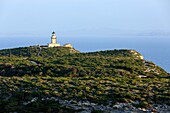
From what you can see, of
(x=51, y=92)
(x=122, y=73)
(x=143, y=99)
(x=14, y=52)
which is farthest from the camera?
(x=14, y=52)

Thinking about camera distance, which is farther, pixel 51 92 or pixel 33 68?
pixel 33 68

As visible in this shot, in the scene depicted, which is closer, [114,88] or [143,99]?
[143,99]

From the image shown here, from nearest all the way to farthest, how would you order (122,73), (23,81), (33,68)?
(23,81) < (122,73) < (33,68)

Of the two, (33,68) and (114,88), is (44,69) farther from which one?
(114,88)

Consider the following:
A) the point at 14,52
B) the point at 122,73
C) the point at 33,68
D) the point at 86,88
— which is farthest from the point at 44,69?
the point at 14,52

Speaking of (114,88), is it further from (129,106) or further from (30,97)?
(30,97)

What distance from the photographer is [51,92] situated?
26641 mm

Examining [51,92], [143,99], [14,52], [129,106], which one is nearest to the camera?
[129,106]

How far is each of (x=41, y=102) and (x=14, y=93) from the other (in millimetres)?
3963

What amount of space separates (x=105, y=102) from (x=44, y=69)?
2116 cm

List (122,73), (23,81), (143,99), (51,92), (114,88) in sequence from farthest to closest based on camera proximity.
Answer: (122,73), (23,81), (114,88), (51,92), (143,99)

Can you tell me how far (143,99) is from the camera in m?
25.0

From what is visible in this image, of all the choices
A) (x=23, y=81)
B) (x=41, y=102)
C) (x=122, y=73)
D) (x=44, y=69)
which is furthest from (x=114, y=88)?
(x=44, y=69)

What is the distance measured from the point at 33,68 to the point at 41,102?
2092 cm
